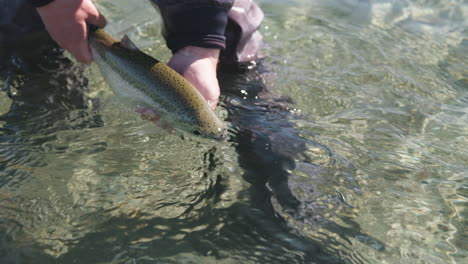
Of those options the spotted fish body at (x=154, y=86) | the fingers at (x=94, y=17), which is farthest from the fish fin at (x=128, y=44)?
the fingers at (x=94, y=17)

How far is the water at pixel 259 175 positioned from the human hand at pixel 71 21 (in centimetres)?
55

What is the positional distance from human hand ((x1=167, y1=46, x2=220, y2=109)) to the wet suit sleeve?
52 mm

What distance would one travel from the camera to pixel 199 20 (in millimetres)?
3096

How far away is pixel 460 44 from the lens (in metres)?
5.23

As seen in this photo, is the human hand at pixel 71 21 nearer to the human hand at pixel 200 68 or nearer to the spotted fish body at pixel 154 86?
the spotted fish body at pixel 154 86

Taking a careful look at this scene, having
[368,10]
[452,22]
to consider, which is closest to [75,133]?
[368,10]

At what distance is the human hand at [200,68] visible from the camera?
9.77ft

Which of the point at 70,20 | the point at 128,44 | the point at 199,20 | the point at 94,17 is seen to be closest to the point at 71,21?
the point at 70,20

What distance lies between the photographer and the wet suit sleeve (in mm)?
3092

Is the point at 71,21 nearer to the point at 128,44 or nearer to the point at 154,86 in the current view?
the point at 128,44

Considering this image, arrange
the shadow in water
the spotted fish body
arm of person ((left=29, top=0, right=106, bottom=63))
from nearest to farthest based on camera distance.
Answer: the shadow in water
the spotted fish body
arm of person ((left=29, top=0, right=106, bottom=63))

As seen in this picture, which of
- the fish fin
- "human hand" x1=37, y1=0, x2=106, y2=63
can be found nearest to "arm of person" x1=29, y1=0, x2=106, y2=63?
"human hand" x1=37, y1=0, x2=106, y2=63

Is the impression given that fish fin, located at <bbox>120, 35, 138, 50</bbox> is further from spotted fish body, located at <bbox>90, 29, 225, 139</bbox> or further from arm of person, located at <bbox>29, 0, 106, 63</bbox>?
arm of person, located at <bbox>29, 0, 106, 63</bbox>

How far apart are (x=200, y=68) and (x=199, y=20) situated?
1.13 feet
